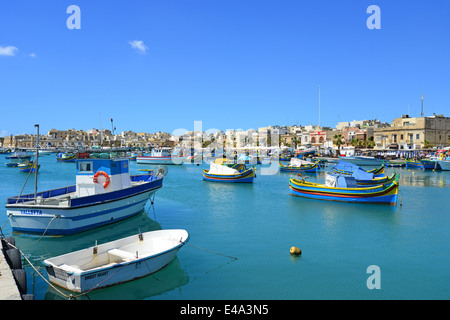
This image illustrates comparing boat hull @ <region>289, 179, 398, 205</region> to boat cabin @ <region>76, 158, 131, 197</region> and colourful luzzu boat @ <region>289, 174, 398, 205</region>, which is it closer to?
colourful luzzu boat @ <region>289, 174, 398, 205</region>

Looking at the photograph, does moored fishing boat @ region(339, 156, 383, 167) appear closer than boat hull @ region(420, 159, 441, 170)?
No

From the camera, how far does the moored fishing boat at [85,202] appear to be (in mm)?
17297

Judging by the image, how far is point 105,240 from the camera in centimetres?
1770

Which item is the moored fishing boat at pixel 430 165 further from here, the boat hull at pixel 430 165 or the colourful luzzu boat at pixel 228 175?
the colourful luzzu boat at pixel 228 175

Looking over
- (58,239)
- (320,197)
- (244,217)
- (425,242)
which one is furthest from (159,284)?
(320,197)

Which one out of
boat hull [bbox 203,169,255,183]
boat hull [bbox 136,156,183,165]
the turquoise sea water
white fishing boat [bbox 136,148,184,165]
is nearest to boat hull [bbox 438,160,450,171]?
the turquoise sea water

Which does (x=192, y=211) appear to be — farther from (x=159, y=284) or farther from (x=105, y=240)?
(x=159, y=284)

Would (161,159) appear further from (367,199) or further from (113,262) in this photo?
(113,262)

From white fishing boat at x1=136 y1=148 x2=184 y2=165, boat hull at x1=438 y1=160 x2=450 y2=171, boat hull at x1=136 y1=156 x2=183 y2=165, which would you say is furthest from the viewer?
white fishing boat at x1=136 y1=148 x2=184 y2=165

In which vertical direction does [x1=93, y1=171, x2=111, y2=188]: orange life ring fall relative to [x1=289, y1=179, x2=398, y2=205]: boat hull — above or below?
above

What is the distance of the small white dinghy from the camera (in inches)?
432

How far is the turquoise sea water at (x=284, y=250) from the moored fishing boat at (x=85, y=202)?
0.68 metres

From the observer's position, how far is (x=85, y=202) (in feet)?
59.2

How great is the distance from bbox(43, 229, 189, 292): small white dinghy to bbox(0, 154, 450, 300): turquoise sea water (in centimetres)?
42
